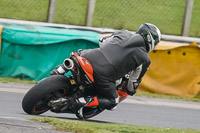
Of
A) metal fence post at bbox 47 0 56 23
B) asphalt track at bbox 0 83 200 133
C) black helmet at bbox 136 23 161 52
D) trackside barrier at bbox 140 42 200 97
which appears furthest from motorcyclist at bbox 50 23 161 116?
metal fence post at bbox 47 0 56 23

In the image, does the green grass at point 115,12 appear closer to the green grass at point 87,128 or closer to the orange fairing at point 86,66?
the orange fairing at point 86,66

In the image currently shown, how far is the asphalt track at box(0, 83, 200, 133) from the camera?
5477 millimetres

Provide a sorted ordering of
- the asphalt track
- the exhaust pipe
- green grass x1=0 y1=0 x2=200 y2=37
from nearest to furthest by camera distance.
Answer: the asphalt track < the exhaust pipe < green grass x1=0 y1=0 x2=200 y2=37

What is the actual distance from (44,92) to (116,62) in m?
0.99

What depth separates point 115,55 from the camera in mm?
6289

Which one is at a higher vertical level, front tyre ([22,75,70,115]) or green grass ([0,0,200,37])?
front tyre ([22,75,70,115])

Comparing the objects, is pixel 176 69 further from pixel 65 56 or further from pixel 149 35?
pixel 149 35

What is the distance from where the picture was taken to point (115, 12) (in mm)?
13203

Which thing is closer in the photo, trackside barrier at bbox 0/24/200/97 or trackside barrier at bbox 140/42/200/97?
trackside barrier at bbox 0/24/200/97

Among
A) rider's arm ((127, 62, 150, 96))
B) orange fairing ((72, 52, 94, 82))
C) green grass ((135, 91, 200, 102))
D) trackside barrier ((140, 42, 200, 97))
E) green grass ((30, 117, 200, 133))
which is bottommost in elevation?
green grass ((135, 91, 200, 102))

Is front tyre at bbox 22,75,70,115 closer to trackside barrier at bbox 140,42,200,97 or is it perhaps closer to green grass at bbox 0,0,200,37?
trackside barrier at bbox 140,42,200,97

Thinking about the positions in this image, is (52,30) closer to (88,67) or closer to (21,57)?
(21,57)

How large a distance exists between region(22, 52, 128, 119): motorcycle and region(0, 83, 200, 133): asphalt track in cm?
23

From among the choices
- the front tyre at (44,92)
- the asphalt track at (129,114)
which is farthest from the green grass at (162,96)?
the front tyre at (44,92)
